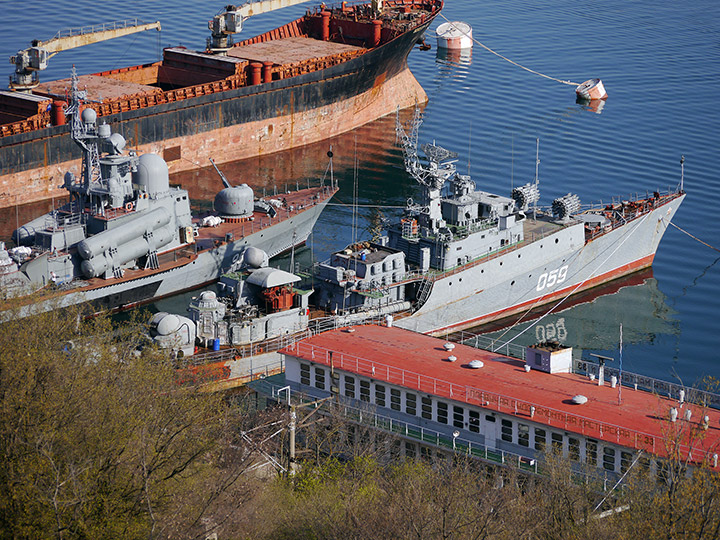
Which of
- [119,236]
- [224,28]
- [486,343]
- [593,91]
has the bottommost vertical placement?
[486,343]

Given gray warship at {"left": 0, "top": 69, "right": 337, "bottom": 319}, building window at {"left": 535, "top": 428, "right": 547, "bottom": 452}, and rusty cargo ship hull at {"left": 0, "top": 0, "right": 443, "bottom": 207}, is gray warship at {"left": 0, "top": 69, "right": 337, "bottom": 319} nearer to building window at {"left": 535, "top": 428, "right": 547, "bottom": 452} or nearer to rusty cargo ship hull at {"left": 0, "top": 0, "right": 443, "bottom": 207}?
rusty cargo ship hull at {"left": 0, "top": 0, "right": 443, "bottom": 207}

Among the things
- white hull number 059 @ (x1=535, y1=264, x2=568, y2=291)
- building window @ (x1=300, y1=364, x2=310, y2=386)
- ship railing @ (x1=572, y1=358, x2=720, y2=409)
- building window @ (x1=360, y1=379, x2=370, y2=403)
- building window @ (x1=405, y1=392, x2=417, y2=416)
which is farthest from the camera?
white hull number 059 @ (x1=535, y1=264, x2=568, y2=291)

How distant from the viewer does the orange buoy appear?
104625mm

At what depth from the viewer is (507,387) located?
139 ft

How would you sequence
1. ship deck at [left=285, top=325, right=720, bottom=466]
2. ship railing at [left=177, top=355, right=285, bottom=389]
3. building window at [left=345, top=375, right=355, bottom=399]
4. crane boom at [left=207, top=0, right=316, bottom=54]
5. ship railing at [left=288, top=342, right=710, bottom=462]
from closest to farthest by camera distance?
ship railing at [left=288, top=342, right=710, bottom=462], ship deck at [left=285, top=325, right=720, bottom=466], building window at [left=345, top=375, right=355, bottom=399], ship railing at [left=177, top=355, right=285, bottom=389], crane boom at [left=207, top=0, right=316, bottom=54]

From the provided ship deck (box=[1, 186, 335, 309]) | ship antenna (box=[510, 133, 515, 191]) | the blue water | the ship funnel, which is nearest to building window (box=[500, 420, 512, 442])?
the blue water

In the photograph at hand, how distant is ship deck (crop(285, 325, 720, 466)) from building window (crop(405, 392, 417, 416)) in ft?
1.85

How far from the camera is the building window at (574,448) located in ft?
129

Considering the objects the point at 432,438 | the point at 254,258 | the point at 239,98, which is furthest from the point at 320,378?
the point at 239,98

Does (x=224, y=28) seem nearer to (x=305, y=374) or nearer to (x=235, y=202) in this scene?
(x=235, y=202)

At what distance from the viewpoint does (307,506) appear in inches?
1350

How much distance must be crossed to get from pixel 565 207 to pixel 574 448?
28656 millimetres

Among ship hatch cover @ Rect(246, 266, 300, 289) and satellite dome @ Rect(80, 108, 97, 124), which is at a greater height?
satellite dome @ Rect(80, 108, 97, 124)

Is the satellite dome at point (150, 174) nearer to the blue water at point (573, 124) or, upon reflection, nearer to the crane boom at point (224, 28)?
the blue water at point (573, 124)
